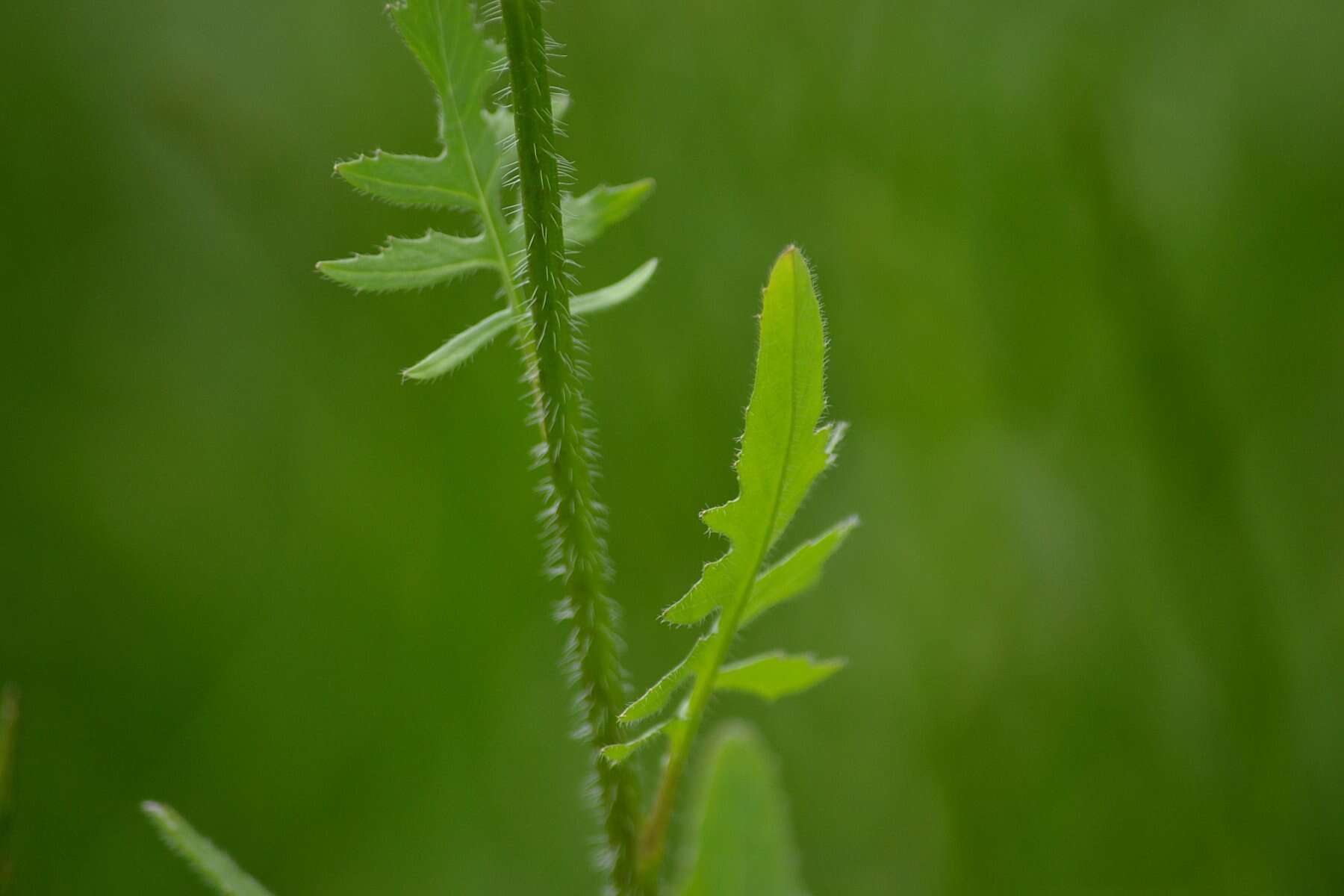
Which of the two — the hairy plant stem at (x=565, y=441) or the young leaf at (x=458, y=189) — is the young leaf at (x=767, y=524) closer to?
the hairy plant stem at (x=565, y=441)

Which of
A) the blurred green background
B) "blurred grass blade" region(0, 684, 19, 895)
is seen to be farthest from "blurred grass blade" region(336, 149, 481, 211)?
the blurred green background

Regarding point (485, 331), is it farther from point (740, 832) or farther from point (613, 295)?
point (740, 832)

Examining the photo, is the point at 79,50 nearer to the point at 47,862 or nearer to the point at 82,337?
the point at 82,337

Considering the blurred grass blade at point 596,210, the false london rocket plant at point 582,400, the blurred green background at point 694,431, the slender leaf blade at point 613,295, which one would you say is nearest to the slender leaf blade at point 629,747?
the false london rocket plant at point 582,400

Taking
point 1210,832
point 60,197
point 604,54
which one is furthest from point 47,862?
point 1210,832

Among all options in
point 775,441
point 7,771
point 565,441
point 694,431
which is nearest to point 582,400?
point 565,441

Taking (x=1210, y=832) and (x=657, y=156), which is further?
(x=657, y=156)
